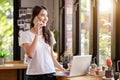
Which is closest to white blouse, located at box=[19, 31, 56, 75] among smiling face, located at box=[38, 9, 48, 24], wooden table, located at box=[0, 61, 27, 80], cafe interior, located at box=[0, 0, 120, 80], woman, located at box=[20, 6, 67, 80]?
woman, located at box=[20, 6, 67, 80]

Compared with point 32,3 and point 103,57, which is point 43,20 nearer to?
point 103,57

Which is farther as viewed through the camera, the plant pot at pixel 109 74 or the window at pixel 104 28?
the window at pixel 104 28

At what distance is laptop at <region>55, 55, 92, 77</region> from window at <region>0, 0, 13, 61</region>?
3170 millimetres

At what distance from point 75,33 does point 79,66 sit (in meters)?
1.57

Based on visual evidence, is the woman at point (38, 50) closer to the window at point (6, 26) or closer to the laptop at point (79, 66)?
the laptop at point (79, 66)

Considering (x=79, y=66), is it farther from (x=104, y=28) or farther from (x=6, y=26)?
(x=6, y=26)

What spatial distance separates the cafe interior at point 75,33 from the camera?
2805 millimetres

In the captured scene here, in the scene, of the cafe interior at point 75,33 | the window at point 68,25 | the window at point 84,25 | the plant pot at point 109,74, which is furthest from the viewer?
the window at point 68,25

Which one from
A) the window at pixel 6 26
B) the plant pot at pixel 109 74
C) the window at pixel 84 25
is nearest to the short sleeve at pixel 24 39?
the plant pot at pixel 109 74

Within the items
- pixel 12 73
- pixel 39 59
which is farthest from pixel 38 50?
pixel 12 73

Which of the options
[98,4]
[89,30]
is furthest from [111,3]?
[89,30]

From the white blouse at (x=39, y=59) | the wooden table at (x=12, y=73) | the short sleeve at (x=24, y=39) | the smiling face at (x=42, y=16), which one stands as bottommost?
the wooden table at (x=12, y=73)

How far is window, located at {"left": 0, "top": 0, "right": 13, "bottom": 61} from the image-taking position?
5641 millimetres

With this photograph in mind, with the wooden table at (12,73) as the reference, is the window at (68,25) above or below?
above
